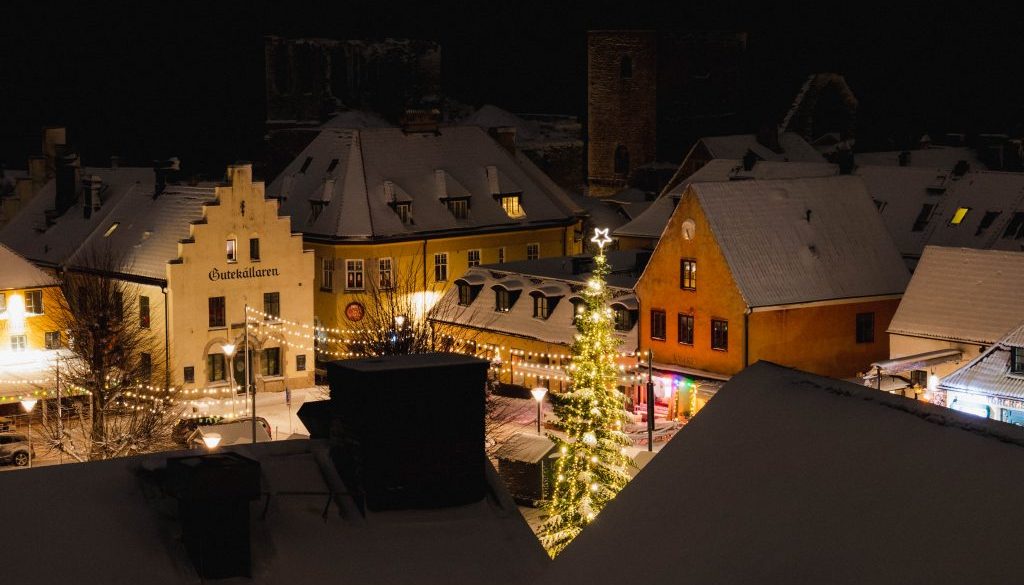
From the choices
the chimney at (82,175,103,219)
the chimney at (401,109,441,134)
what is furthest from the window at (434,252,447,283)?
the chimney at (82,175,103,219)

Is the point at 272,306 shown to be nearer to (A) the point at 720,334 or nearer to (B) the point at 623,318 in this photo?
(B) the point at 623,318

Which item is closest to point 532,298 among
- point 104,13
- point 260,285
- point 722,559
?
point 260,285

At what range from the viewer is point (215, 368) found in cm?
6531

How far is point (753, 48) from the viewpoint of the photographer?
117 m

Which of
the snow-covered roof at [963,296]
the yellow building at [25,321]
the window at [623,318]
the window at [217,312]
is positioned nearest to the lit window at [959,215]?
the snow-covered roof at [963,296]

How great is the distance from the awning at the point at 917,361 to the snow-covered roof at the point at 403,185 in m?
24.3

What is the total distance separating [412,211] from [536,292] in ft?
37.1

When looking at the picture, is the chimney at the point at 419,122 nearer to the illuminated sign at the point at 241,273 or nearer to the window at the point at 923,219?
the illuminated sign at the point at 241,273

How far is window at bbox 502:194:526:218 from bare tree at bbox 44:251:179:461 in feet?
54.3

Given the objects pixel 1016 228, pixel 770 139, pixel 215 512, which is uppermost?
pixel 770 139

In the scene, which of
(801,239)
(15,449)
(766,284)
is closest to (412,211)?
(801,239)

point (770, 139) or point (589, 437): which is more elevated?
point (770, 139)

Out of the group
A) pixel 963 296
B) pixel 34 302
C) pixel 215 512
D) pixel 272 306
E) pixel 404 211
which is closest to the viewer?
pixel 215 512

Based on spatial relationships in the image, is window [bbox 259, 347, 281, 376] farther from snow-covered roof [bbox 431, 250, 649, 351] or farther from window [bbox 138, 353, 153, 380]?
snow-covered roof [bbox 431, 250, 649, 351]
